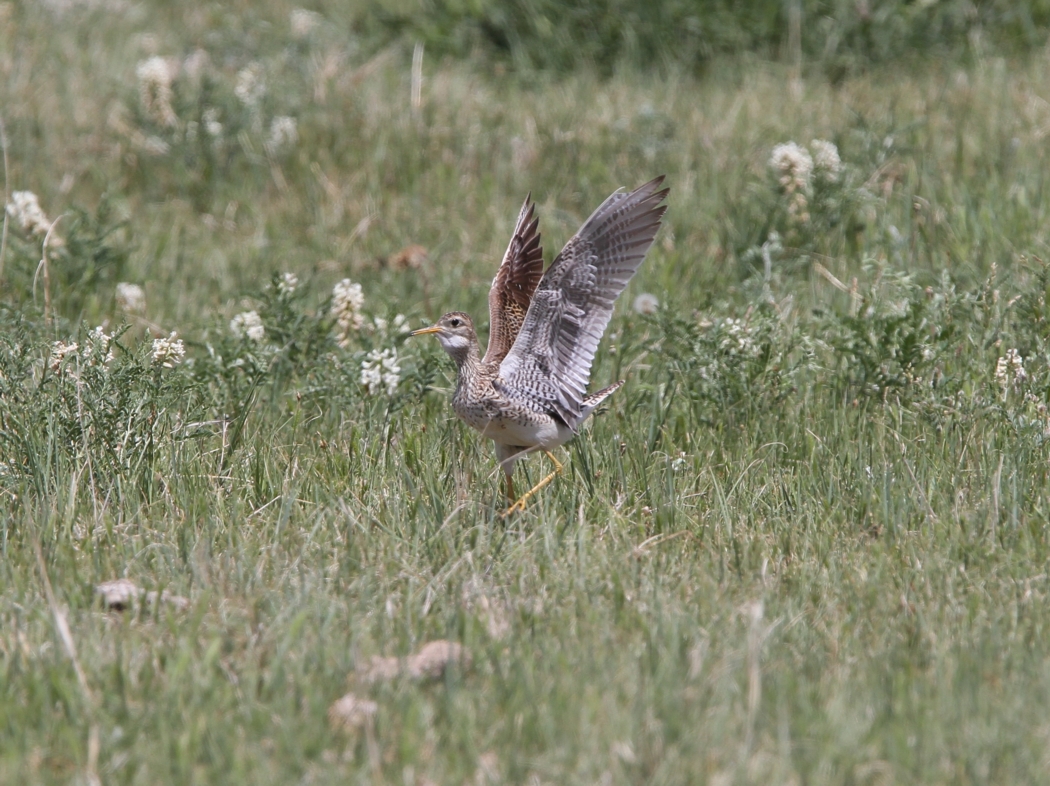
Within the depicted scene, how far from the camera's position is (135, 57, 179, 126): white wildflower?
8.34m

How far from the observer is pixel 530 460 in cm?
547

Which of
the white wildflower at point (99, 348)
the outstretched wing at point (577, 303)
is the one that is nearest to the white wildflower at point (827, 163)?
the outstretched wing at point (577, 303)

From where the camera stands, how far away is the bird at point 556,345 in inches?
191

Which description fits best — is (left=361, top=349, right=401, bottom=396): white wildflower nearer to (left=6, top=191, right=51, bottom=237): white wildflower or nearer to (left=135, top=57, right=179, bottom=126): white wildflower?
(left=6, top=191, right=51, bottom=237): white wildflower

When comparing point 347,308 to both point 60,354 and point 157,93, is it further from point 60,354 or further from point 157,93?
point 157,93

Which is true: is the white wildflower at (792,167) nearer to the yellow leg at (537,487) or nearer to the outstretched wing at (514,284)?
the outstretched wing at (514,284)

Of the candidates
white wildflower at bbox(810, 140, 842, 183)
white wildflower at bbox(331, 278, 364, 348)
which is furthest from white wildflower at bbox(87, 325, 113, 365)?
white wildflower at bbox(810, 140, 842, 183)

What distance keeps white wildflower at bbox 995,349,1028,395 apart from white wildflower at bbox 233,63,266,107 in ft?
16.9

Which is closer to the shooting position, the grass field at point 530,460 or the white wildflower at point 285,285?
the grass field at point 530,460

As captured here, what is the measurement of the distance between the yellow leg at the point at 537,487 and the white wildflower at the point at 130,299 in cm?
263

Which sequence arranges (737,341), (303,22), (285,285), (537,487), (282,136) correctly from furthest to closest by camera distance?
(303,22) < (282,136) < (285,285) < (737,341) < (537,487)

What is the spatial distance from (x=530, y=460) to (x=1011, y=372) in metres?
1.94

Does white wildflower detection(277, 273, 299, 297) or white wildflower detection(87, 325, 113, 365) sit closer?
white wildflower detection(87, 325, 113, 365)

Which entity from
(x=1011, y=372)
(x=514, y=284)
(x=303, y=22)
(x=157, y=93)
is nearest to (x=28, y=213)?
(x=157, y=93)
